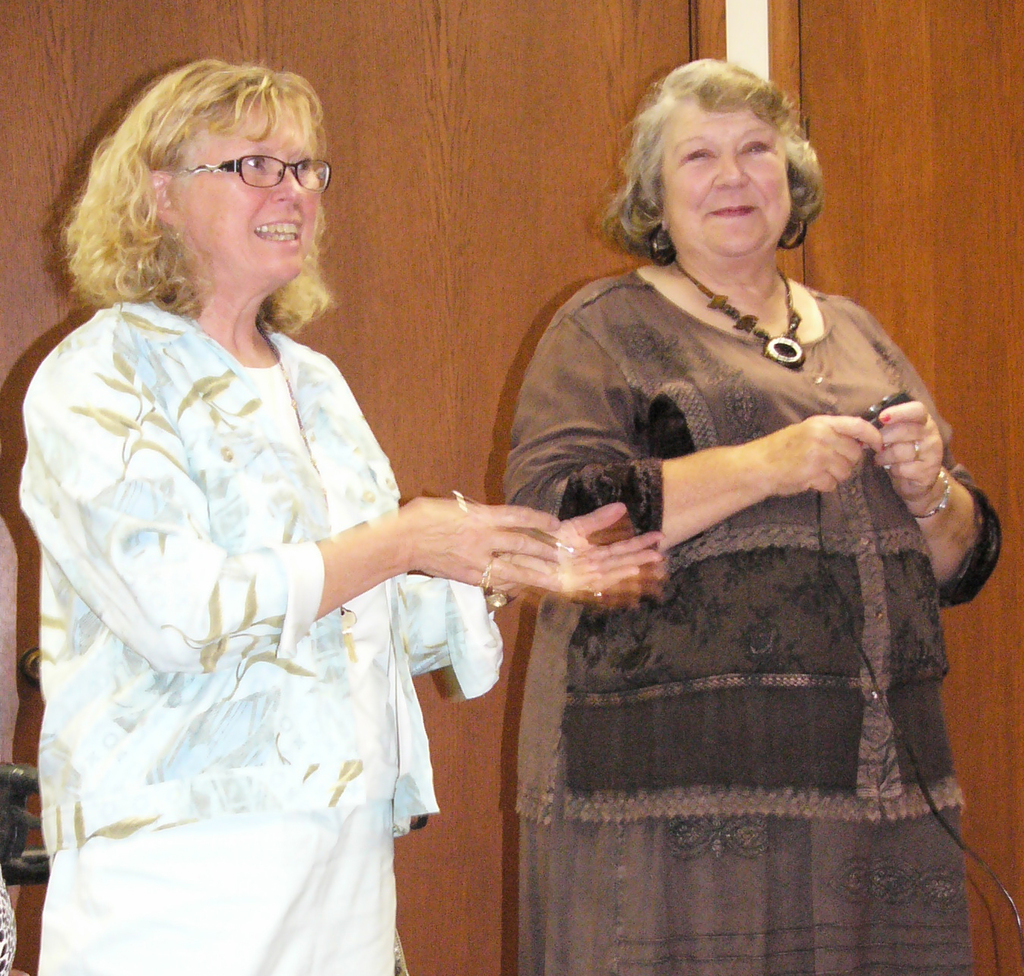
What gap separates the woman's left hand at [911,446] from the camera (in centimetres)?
163

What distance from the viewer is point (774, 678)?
155 centimetres

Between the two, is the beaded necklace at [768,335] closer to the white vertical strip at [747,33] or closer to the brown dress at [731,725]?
the brown dress at [731,725]

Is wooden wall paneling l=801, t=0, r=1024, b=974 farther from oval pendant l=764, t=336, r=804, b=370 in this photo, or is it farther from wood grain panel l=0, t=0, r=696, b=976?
oval pendant l=764, t=336, r=804, b=370

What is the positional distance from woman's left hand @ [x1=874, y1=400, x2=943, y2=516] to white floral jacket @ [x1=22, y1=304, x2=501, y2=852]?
0.78m

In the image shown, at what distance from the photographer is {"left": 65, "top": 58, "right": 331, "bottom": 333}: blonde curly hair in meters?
1.40

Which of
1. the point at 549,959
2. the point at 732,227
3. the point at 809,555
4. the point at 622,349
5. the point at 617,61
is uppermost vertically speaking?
the point at 617,61

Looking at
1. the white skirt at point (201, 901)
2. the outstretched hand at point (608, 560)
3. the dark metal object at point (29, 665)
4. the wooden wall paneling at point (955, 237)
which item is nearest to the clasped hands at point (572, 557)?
the outstretched hand at point (608, 560)

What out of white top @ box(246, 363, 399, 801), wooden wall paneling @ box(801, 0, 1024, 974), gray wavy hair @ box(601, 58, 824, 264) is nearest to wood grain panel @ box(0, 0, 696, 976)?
wooden wall paneling @ box(801, 0, 1024, 974)

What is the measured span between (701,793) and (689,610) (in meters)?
0.23

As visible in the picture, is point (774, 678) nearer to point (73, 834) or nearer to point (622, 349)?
point (622, 349)

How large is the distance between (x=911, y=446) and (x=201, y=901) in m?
1.05

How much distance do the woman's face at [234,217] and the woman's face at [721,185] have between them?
0.62 metres

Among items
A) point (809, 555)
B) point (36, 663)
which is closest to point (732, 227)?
point (809, 555)

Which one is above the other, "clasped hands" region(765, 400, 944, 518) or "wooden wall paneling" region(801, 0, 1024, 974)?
"wooden wall paneling" region(801, 0, 1024, 974)
